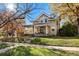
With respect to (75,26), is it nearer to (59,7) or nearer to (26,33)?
(59,7)

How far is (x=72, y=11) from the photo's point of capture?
270 centimetres

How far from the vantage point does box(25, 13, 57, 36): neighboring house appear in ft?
8.81

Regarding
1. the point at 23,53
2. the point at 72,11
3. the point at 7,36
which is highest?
the point at 72,11

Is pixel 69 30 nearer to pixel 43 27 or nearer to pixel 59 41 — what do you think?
pixel 59 41

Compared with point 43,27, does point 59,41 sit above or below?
below

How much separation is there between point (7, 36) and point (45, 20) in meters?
0.41

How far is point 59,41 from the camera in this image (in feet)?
8.79

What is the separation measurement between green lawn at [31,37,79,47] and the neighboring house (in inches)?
2.3

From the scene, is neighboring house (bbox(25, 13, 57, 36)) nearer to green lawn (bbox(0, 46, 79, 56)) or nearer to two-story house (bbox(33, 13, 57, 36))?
two-story house (bbox(33, 13, 57, 36))

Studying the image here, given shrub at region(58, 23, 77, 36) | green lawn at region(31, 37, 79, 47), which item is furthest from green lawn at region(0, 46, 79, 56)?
shrub at region(58, 23, 77, 36)

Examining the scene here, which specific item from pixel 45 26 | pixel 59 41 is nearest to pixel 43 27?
pixel 45 26

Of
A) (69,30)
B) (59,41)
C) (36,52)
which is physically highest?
(69,30)

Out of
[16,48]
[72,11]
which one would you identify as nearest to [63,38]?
[72,11]

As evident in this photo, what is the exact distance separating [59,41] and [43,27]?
209 millimetres
